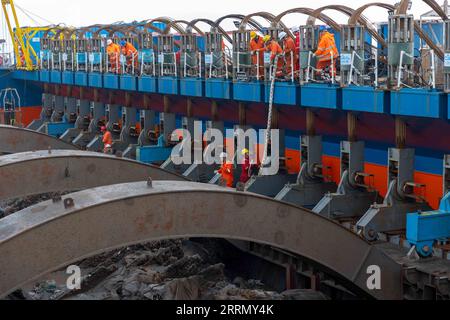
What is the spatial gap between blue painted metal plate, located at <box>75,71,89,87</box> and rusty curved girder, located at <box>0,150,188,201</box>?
14454 mm

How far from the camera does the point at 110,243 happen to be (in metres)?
7.38

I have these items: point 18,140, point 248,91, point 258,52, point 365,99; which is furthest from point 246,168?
point 18,140

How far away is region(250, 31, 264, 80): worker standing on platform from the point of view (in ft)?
56.3

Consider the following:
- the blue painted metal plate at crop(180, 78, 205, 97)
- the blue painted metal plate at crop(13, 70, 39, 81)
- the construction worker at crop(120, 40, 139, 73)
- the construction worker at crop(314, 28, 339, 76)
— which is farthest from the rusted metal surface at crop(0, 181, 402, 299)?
the blue painted metal plate at crop(13, 70, 39, 81)

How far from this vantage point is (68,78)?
27.3 meters

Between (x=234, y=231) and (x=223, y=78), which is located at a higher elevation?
(x=223, y=78)

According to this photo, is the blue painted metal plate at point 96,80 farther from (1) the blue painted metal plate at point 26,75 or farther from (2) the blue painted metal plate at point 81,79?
(1) the blue painted metal plate at point 26,75

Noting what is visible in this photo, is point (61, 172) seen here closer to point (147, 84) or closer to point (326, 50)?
point (326, 50)

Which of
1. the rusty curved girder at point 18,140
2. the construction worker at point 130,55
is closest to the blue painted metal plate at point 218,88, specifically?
the rusty curved girder at point 18,140

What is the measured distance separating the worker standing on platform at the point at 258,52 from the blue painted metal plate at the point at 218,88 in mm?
763

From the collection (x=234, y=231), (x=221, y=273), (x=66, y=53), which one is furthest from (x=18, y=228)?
(x=66, y=53)

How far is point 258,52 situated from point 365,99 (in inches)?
154

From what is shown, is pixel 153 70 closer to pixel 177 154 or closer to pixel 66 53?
pixel 177 154

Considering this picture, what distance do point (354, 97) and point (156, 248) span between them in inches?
191
